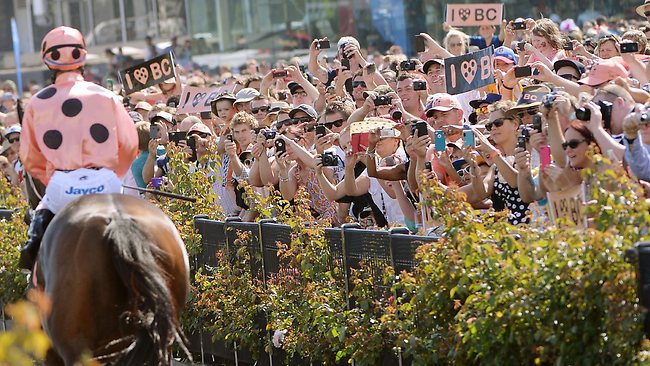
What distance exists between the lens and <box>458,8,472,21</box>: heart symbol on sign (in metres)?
16.5

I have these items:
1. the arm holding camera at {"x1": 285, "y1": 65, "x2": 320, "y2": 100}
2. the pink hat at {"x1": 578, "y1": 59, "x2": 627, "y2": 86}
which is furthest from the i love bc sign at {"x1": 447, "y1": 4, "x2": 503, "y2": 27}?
the pink hat at {"x1": 578, "y1": 59, "x2": 627, "y2": 86}

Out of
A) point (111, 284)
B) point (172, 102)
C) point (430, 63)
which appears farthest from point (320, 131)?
point (172, 102)

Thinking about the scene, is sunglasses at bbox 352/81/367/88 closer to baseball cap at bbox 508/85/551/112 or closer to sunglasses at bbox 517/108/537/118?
baseball cap at bbox 508/85/551/112

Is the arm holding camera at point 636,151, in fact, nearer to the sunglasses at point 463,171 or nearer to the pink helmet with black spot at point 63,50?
the sunglasses at point 463,171

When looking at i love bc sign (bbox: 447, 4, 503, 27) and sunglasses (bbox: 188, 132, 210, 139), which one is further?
i love bc sign (bbox: 447, 4, 503, 27)

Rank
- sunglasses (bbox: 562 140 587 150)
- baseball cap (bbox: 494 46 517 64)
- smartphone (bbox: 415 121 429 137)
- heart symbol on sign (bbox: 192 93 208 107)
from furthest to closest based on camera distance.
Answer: heart symbol on sign (bbox: 192 93 208 107), baseball cap (bbox: 494 46 517 64), smartphone (bbox: 415 121 429 137), sunglasses (bbox: 562 140 587 150)

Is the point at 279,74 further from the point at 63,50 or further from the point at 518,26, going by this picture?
the point at 63,50

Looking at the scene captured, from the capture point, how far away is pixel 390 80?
1478cm

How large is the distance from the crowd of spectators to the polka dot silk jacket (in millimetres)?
1880

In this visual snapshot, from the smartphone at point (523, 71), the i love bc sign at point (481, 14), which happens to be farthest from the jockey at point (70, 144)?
the i love bc sign at point (481, 14)

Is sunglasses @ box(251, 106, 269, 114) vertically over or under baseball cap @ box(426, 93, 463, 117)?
under

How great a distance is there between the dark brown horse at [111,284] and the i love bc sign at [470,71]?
17.4 feet

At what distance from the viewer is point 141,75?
17.7 m

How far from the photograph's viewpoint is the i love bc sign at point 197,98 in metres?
16.4
